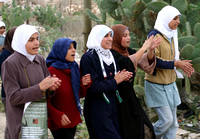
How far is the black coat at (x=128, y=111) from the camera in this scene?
3.17 meters

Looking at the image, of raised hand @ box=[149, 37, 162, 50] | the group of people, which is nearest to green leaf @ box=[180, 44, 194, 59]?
the group of people

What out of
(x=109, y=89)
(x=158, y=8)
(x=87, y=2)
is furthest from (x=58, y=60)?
(x=87, y=2)

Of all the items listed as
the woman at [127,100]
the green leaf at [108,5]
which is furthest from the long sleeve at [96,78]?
the green leaf at [108,5]

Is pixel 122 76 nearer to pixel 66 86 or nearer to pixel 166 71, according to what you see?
pixel 66 86

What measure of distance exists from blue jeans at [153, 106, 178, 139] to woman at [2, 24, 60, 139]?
1527 mm

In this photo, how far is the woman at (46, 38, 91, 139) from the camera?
9.52 ft

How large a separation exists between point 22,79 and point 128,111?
47.1 inches

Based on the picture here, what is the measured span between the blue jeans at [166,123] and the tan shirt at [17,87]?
1635 mm

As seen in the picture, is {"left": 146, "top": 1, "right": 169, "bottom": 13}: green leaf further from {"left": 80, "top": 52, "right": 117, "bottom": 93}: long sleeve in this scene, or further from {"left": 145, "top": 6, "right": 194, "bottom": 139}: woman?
{"left": 80, "top": 52, "right": 117, "bottom": 93}: long sleeve

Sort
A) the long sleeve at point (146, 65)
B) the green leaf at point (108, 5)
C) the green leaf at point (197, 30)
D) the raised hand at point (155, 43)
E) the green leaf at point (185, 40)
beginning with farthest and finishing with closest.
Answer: the green leaf at point (108, 5) → the green leaf at point (197, 30) → the green leaf at point (185, 40) → the long sleeve at point (146, 65) → the raised hand at point (155, 43)

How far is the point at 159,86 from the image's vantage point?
3.61 m

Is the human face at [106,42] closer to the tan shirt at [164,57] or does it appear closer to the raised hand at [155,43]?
the raised hand at [155,43]

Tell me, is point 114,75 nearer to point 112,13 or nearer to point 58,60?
point 58,60

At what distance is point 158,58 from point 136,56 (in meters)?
0.42
